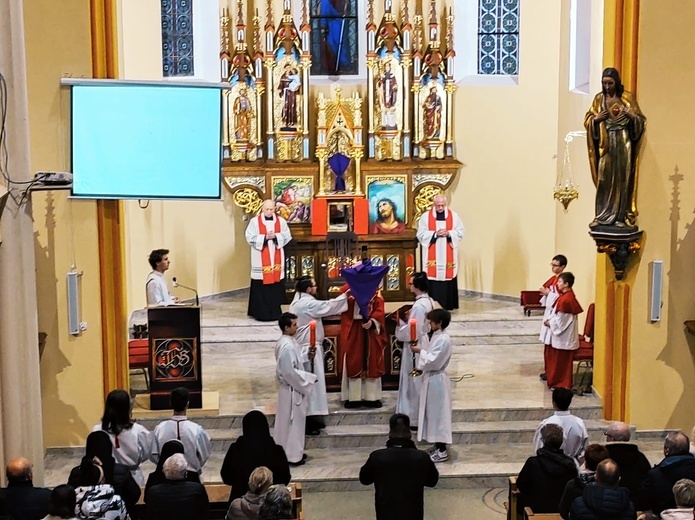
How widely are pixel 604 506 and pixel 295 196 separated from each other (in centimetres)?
979

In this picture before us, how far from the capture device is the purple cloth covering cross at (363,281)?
9.82m

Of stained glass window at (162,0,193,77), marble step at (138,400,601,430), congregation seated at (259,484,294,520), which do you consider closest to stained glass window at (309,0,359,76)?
stained glass window at (162,0,193,77)

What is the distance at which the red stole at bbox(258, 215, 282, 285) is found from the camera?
1387cm

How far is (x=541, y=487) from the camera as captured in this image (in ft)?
22.3

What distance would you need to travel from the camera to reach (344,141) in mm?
15148

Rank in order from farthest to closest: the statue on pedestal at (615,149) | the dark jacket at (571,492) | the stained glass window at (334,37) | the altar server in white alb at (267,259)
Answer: the stained glass window at (334,37) → the altar server in white alb at (267,259) → the statue on pedestal at (615,149) → the dark jacket at (571,492)

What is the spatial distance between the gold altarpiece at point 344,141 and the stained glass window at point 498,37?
0.75m

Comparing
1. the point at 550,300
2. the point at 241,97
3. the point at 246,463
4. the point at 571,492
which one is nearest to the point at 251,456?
the point at 246,463

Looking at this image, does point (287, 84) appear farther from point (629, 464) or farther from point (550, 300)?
point (629, 464)

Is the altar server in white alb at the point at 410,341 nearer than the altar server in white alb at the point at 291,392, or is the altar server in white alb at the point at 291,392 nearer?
the altar server in white alb at the point at 291,392

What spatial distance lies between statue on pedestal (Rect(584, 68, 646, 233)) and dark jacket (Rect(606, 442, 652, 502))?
345 centimetres

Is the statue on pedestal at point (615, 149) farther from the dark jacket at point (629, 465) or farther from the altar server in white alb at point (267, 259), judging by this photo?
the altar server in white alb at point (267, 259)

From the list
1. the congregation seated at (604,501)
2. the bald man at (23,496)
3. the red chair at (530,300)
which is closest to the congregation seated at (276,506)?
the bald man at (23,496)

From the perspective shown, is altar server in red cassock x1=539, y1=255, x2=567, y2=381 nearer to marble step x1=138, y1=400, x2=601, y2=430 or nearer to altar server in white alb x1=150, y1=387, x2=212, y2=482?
marble step x1=138, y1=400, x2=601, y2=430
